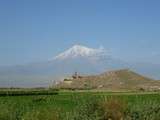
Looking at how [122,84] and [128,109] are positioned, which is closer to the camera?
[128,109]

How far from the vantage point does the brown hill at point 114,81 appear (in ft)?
486

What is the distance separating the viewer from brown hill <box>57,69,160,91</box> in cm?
14812

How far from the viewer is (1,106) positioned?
93.6 ft

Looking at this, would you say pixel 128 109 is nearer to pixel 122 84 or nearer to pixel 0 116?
pixel 0 116

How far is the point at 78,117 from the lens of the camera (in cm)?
2653

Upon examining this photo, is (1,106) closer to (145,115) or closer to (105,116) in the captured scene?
(105,116)

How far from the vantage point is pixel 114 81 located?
511 ft

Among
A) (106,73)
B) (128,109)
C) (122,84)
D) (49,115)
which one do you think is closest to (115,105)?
(128,109)

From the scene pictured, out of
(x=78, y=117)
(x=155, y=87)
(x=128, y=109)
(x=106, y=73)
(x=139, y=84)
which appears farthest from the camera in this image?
(x=106, y=73)

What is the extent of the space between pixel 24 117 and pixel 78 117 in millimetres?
3024

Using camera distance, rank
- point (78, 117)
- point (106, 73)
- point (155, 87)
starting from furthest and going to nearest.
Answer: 1. point (106, 73)
2. point (155, 87)
3. point (78, 117)

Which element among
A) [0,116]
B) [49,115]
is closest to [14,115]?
[0,116]

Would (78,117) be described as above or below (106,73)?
below

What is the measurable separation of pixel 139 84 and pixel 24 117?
12975cm
